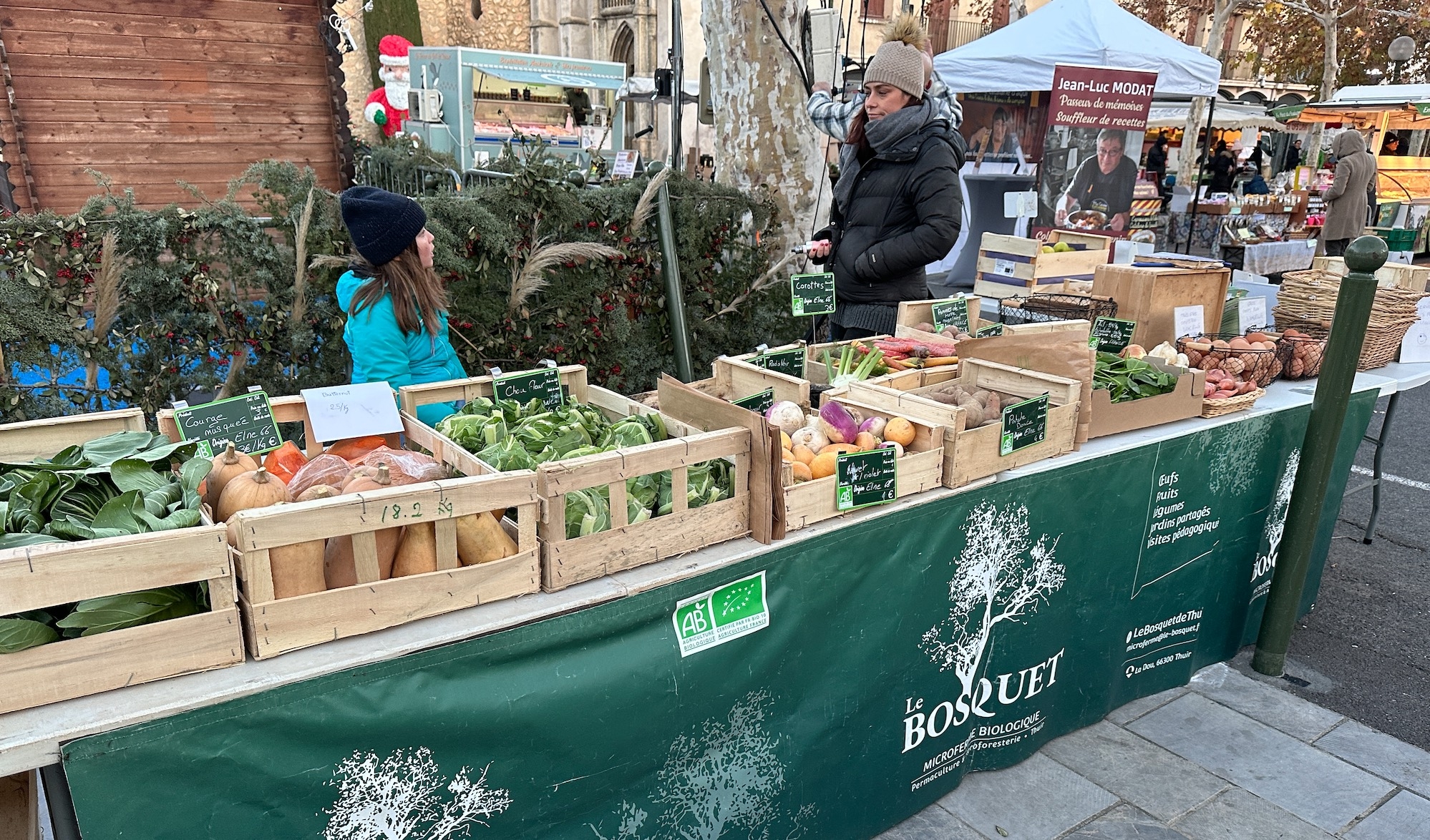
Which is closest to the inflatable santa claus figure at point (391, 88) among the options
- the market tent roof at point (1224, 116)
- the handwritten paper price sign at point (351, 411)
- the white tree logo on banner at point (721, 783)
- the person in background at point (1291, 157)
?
the market tent roof at point (1224, 116)

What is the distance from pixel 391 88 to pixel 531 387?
13373mm

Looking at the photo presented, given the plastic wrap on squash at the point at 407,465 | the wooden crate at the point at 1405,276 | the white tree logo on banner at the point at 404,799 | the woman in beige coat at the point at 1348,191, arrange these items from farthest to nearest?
the woman in beige coat at the point at 1348,191, the wooden crate at the point at 1405,276, the plastic wrap on squash at the point at 407,465, the white tree logo on banner at the point at 404,799

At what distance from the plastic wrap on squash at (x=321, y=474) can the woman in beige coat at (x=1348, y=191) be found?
1188 cm

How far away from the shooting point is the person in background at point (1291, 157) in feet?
76.1

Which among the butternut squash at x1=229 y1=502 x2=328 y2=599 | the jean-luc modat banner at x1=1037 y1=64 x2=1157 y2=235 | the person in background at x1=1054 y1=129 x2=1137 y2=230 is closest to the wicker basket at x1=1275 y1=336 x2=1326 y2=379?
the butternut squash at x1=229 y1=502 x2=328 y2=599

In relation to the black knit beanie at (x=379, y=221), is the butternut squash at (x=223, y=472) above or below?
below

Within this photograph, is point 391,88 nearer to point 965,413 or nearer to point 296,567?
point 965,413

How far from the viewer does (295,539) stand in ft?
5.02

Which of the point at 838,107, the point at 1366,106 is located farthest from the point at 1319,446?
the point at 1366,106

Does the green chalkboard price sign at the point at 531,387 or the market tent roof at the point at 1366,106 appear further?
the market tent roof at the point at 1366,106

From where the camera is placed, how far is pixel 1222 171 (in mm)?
17094

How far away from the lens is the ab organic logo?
2562 mm

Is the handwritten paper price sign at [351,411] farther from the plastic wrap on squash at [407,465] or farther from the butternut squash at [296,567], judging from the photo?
the butternut squash at [296,567]

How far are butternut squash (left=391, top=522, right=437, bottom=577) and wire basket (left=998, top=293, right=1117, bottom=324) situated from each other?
277cm
